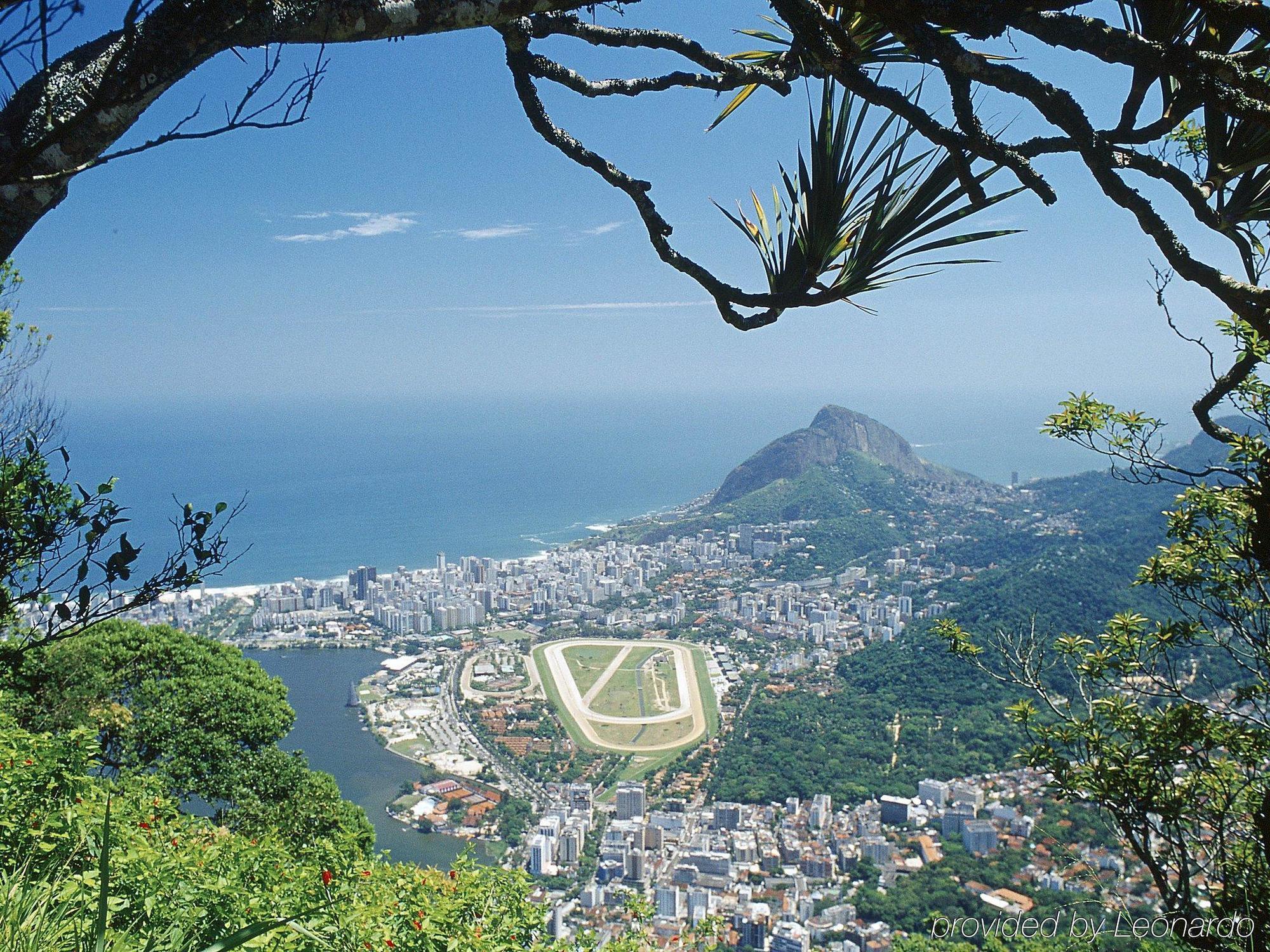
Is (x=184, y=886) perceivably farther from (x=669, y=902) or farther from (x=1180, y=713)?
(x=669, y=902)

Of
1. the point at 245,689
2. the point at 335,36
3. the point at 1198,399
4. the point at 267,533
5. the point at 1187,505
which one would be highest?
the point at 335,36

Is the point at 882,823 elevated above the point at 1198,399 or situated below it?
below

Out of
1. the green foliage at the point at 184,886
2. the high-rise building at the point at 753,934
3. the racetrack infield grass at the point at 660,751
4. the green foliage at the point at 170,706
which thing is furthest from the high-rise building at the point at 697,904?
the green foliage at the point at 184,886

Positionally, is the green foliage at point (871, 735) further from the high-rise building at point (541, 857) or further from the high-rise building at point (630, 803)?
the high-rise building at point (541, 857)

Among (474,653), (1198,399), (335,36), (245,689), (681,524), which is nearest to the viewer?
(335,36)

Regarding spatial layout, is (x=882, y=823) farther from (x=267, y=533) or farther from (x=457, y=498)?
(x=457, y=498)

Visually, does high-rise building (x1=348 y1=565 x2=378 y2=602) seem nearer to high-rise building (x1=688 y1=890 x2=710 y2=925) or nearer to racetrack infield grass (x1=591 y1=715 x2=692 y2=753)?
racetrack infield grass (x1=591 y1=715 x2=692 y2=753)

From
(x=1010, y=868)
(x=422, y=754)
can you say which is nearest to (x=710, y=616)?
(x=422, y=754)
